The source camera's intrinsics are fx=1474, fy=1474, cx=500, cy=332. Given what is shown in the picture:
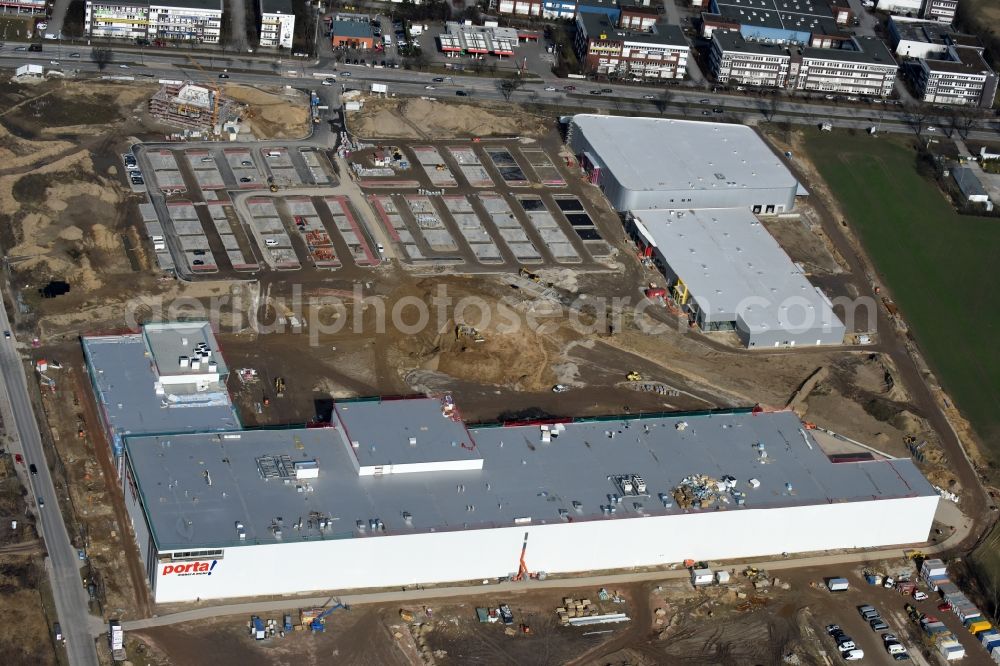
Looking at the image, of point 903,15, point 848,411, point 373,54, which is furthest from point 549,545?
point 903,15

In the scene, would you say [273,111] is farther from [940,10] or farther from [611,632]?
[940,10]

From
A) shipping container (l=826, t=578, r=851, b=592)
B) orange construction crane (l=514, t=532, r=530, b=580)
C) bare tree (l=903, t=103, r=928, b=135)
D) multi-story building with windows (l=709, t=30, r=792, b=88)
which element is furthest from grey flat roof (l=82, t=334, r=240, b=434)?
bare tree (l=903, t=103, r=928, b=135)

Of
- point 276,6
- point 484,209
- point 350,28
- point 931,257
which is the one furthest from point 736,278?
point 276,6

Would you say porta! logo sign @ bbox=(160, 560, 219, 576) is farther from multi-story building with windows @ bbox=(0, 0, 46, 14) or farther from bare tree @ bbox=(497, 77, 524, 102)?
multi-story building with windows @ bbox=(0, 0, 46, 14)

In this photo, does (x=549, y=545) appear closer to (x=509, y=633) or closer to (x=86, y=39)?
(x=509, y=633)

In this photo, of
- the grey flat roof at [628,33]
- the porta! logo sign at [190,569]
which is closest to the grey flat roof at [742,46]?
the grey flat roof at [628,33]

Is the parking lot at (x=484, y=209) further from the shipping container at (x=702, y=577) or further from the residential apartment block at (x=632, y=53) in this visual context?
the shipping container at (x=702, y=577)
